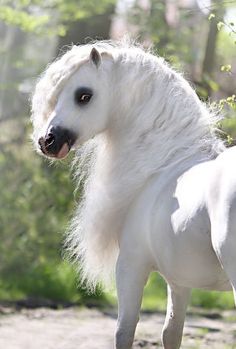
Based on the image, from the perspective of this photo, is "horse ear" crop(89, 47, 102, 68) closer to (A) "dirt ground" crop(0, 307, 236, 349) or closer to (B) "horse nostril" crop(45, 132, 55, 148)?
(B) "horse nostril" crop(45, 132, 55, 148)

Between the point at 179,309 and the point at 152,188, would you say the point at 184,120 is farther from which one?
the point at 179,309

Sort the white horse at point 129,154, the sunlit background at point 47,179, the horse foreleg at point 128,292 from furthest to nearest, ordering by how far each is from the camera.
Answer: the sunlit background at point 47,179 < the horse foreleg at point 128,292 < the white horse at point 129,154

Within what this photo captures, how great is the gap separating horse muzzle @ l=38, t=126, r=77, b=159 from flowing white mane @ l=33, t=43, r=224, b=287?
0.19 metres

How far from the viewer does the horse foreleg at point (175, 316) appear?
15.9ft

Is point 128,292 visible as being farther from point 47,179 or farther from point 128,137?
point 47,179

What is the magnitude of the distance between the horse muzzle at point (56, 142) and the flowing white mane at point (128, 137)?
19 cm

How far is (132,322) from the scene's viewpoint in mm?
4492

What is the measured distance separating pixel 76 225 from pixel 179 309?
72cm

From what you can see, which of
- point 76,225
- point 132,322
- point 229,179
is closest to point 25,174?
point 76,225

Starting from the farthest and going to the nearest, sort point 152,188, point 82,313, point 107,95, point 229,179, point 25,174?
point 25,174 < point 82,313 < point 107,95 < point 152,188 < point 229,179

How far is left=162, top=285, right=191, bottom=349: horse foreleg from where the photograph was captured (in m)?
4.83

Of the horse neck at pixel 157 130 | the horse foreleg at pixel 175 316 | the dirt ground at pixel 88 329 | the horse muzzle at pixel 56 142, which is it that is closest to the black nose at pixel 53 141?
the horse muzzle at pixel 56 142

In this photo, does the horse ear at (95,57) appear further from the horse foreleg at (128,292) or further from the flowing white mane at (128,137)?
the horse foreleg at (128,292)

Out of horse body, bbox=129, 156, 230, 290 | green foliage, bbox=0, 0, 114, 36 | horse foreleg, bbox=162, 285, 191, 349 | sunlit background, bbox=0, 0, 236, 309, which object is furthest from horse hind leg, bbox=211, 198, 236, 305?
green foliage, bbox=0, 0, 114, 36
